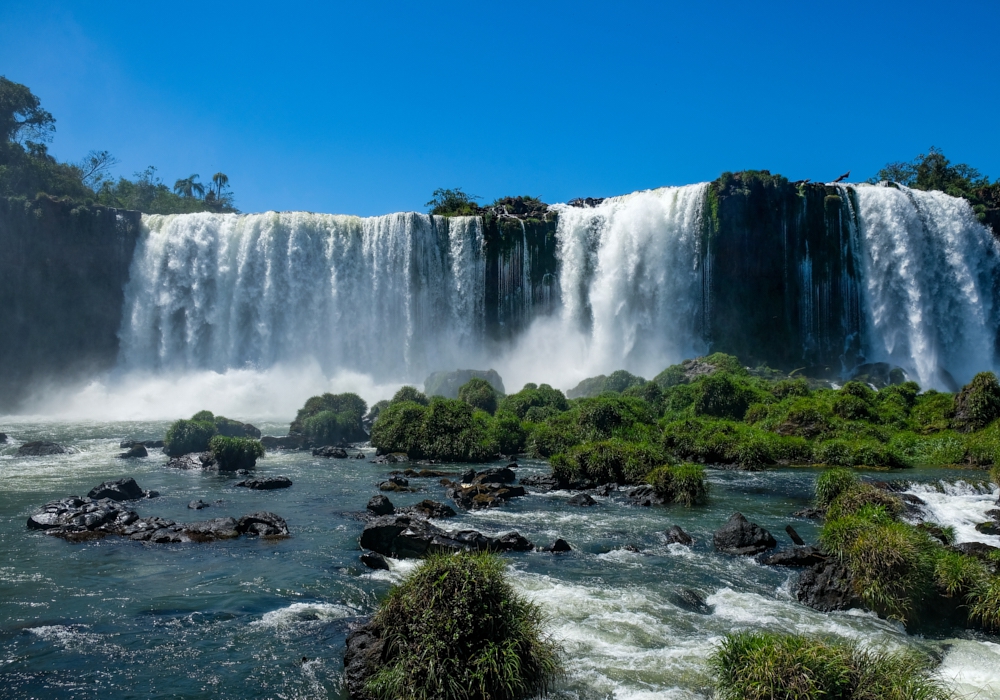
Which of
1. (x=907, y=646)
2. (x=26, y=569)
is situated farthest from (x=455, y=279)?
(x=907, y=646)

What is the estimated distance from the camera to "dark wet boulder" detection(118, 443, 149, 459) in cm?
2476

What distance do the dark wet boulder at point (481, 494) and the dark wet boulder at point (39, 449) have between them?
15755 millimetres

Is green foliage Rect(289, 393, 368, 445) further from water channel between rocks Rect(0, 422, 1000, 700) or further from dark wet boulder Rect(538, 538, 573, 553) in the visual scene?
dark wet boulder Rect(538, 538, 573, 553)

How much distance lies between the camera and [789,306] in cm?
4912

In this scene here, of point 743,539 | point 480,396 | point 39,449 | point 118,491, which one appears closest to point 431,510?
point 743,539

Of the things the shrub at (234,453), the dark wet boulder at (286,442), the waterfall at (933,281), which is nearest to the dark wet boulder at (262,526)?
the shrub at (234,453)

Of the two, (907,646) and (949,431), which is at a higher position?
(949,431)

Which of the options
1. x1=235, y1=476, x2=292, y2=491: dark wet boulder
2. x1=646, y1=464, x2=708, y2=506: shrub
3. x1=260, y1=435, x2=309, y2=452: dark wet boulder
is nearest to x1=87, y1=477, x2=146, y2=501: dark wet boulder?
x1=235, y1=476, x2=292, y2=491: dark wet boulder

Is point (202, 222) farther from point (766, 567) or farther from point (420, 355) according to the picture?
point (766, 567)

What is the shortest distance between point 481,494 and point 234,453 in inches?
372

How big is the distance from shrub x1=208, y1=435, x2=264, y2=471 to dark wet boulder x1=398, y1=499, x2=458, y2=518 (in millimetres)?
9123

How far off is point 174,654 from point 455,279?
4133 cm

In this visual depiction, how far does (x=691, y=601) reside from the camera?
1020 cm

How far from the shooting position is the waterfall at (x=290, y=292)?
45656mm
